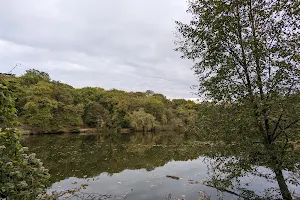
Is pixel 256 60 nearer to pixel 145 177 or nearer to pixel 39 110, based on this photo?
pixel 145 177

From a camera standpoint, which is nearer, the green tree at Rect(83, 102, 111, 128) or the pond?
the pond

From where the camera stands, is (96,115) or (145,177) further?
(96,115)

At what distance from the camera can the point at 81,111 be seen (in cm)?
4828

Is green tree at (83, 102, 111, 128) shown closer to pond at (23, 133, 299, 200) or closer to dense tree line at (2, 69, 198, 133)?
dense tree line at (2, 69, 198, 133)

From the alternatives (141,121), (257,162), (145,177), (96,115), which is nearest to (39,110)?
(96,115)

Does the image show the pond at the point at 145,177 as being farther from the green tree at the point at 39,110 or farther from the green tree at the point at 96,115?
the green tree at the point at 96,115

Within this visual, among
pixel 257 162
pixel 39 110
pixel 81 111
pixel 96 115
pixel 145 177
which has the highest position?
pixel 81 111

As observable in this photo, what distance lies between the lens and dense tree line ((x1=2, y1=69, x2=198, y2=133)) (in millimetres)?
39844

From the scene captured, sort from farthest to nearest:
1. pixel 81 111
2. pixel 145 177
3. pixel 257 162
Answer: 1. pixel 81 111
2. pixel 145 177
3. pixel 257 162

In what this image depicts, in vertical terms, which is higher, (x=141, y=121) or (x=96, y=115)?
(x=96, y=115)

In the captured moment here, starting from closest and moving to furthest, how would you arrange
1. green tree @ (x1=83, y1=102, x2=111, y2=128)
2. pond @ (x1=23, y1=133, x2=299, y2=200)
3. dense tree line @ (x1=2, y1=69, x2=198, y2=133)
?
pond @ (x1=23, y1=133, x2=299, y2=200) → dense tree line @ (x1=2, y1=69, x2=198, y2=133) → green tree @ (x1=83, y1=102, x2=111, y2=128)

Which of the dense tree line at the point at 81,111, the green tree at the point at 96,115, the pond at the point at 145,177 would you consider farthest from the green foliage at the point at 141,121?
the pond at the point at 145,177

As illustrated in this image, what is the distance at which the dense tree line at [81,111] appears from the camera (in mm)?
39844

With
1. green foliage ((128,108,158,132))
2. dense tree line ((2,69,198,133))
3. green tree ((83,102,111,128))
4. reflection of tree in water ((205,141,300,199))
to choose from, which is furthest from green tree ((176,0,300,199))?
green tree ((83,102,111,128))
